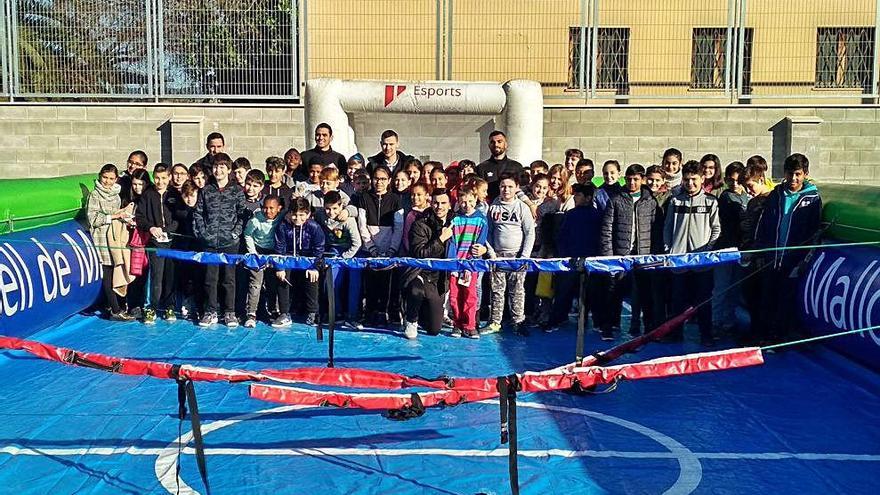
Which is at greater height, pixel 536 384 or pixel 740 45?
pixel 740 45

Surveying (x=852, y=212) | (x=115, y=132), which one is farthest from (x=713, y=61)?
(x=115, y=132)

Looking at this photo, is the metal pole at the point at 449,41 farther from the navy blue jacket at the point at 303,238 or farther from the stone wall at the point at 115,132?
→ the navy blue jacket at the point at 303,238

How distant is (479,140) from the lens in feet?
48.6

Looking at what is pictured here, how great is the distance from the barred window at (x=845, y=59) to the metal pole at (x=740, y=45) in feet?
5.69

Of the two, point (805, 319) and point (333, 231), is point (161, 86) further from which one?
point (805, 319)

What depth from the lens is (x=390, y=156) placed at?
983cm

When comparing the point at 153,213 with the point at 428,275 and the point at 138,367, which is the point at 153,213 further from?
the point at 138,367

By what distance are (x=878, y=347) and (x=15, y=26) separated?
1410 centimetres

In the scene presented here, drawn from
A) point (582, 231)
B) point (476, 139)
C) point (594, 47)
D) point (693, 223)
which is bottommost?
point (582, 231)

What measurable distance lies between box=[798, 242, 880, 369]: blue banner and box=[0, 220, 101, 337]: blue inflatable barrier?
6826 mm

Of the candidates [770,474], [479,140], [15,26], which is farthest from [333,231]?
[15,26]

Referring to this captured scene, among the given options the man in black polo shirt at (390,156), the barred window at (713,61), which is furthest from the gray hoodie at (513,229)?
the barred window at (713,61)

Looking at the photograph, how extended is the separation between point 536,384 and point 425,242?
412 centimetres

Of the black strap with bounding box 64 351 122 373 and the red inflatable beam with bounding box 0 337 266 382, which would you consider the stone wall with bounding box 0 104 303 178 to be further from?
the black strap with bounding box 64 351 122 373
